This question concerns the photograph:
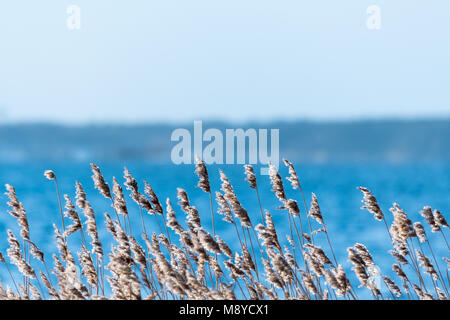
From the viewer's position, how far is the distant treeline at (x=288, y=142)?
1373 inches

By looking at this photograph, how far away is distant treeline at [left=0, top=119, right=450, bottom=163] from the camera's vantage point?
114 ft

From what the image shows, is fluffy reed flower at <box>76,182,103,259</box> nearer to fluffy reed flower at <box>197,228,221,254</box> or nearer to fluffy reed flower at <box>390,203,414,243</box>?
fluffy reed flower at <box>197,228,221,254</box>

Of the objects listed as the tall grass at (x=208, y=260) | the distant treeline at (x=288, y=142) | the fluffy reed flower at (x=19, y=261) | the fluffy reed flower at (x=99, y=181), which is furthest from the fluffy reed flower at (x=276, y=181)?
the distant treeline at (x=288, y=142)

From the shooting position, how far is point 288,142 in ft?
115

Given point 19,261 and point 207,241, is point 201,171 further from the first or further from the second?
point 19,261

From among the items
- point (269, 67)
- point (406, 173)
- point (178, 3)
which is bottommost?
point (406, 173)

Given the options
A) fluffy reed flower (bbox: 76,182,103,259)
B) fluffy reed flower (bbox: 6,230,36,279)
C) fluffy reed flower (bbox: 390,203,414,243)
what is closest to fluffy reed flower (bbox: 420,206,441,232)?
fluffy reed flower (bbox: 390,203,414,243)

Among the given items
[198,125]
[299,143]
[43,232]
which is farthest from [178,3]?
[43,232]

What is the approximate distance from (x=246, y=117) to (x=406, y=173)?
8.38m

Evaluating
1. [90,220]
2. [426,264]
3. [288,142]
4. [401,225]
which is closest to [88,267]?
[90,220]

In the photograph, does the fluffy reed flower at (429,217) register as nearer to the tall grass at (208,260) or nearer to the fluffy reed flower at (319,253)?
the tall grass at (208,260)

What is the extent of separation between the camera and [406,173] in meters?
32.8
